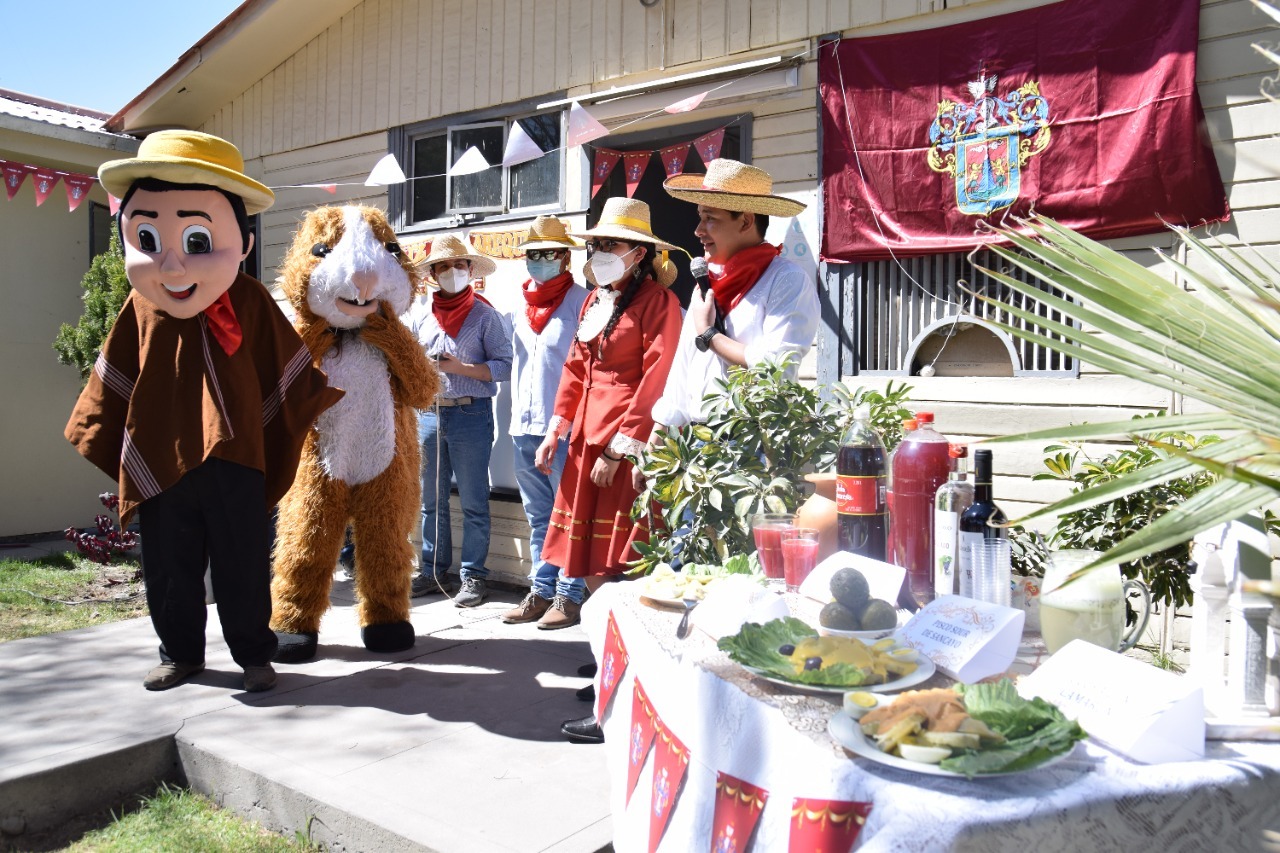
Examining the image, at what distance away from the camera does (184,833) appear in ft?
9.63

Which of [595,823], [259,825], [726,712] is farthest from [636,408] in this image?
[726,712]

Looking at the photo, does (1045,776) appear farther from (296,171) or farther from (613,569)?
(296,171)

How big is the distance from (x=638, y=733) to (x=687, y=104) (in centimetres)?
401

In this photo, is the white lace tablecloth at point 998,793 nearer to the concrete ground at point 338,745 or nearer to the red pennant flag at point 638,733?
the red pennant flag at point 638,733

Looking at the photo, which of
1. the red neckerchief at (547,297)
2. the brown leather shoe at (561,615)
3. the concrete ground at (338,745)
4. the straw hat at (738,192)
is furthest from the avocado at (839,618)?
the red neckerchief at (547,297)

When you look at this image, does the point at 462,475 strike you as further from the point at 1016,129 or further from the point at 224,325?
the point at 1016,129

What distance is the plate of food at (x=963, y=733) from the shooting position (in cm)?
123

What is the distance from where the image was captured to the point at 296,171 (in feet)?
25.2

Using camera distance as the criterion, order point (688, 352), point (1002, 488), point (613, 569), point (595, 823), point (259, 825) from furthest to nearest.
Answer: point (1002, 488) → point (613, 569) → point (688, 352) → point (259, 825) → point (595, 823)

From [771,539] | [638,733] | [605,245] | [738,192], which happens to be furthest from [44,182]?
[638,733]

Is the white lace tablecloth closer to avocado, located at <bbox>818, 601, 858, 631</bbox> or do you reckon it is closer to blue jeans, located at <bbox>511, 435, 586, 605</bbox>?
avocado, located at <bbox>818, 601, 858, 631</bbox>

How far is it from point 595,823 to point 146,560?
219 cm

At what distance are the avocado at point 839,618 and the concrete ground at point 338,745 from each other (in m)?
1.18

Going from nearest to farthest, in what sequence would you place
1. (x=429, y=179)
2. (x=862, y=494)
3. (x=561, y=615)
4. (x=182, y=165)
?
1. (x=862, y=494)
2. (x=182, y=165)
3. (x=561, y=615)
4. (x=429, y=179)
